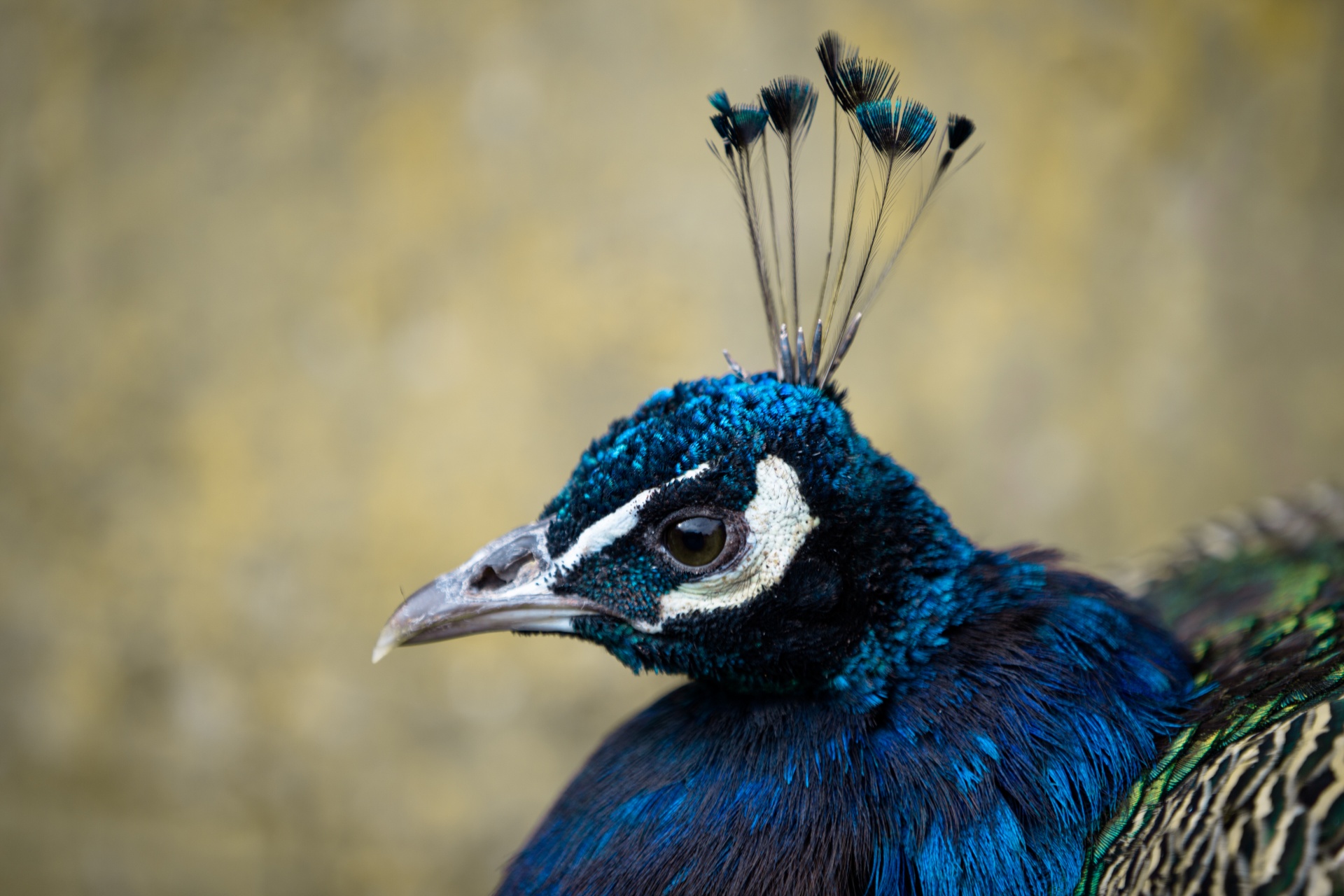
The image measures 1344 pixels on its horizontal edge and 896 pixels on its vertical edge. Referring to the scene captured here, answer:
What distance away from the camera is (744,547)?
52.4 inches

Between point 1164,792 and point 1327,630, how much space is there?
460 mm

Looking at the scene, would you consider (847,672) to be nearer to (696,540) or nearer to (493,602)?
(696,540)

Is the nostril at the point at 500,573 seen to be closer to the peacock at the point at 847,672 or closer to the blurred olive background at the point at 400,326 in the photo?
the peacock at the point at 847,672

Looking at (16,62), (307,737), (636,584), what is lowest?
Answer: (636,584)

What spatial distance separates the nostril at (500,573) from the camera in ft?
4.64


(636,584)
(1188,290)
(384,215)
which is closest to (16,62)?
(384,215)

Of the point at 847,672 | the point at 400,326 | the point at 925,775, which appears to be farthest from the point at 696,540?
the point at 400,326

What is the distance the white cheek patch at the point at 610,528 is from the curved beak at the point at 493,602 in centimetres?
4

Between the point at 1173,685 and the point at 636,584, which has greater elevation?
the point at 636,584

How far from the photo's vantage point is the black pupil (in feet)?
4.38

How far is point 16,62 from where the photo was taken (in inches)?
133

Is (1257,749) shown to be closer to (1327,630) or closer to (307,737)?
(1327,630)

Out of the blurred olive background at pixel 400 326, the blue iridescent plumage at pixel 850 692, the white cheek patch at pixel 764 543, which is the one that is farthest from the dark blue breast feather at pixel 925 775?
the blurred olive background at pixel 400 326

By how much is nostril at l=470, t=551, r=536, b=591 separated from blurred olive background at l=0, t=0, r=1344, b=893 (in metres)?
1.93
